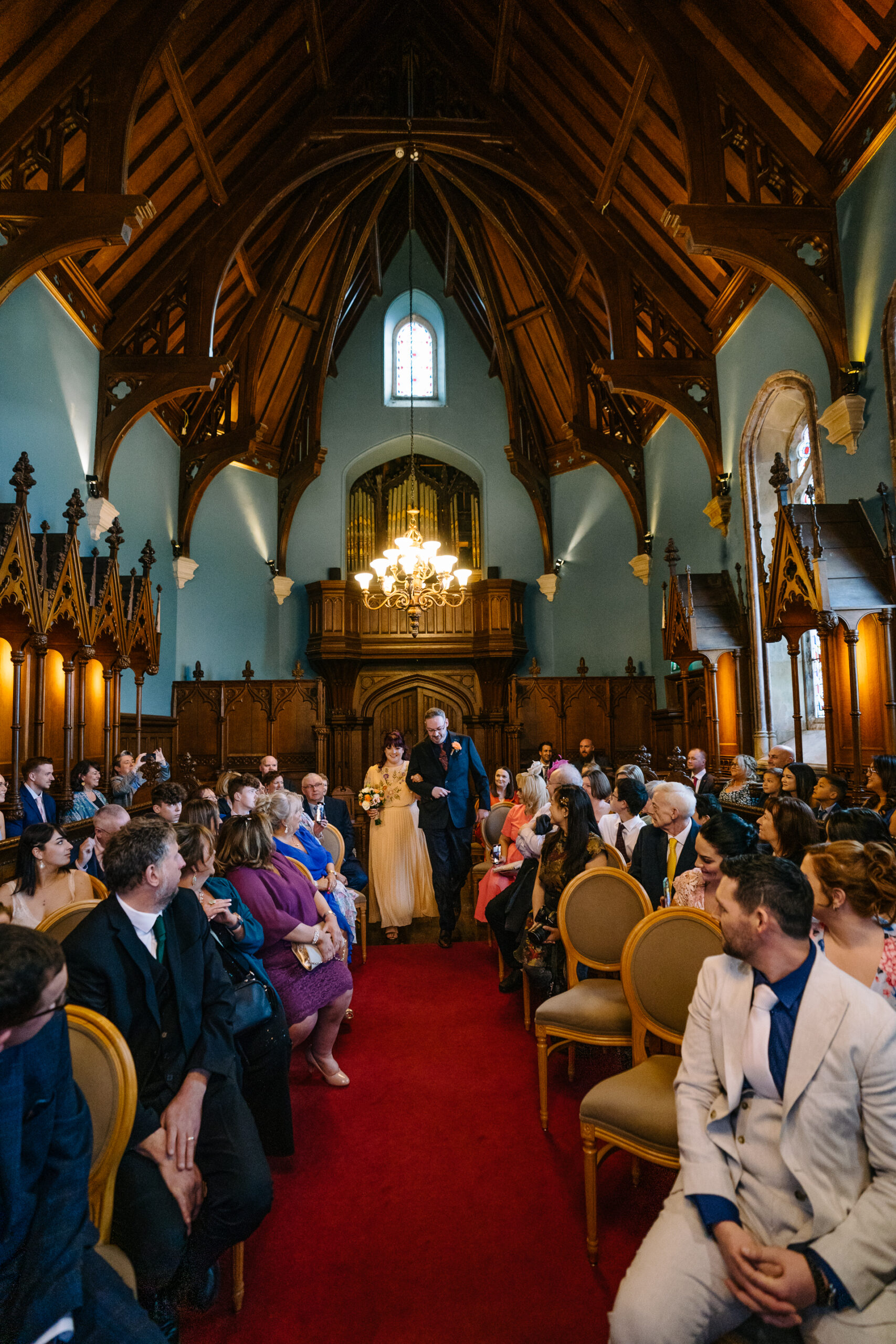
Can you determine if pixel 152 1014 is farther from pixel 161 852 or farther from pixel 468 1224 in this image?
pixel 468 1224

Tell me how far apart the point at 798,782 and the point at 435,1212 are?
11.5 ft

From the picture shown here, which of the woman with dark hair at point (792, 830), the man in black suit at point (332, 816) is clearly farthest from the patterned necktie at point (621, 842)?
the man in black suit at point (332, 816)

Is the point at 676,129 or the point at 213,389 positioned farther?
the point at 213,389

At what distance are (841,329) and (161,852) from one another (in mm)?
6422

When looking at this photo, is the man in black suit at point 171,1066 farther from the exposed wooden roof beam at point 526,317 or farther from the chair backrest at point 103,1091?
the exposed wooden roof beam at point 526,317

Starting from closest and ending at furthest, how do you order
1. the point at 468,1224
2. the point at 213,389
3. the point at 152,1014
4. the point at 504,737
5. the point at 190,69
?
the point at 152,1014 → the point at 468,1224 → the point at 190,69 → the point at 213,389 → the point at 504,737

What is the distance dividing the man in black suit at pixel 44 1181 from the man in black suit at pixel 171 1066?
1.36ft

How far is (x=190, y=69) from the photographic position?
7.30 m

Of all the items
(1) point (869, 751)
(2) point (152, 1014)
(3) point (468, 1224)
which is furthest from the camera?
(1) point (869, 751)

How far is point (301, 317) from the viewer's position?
11617mm

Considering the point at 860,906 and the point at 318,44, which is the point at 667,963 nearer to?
the point at 860,906

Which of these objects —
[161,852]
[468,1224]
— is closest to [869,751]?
[468,1224]

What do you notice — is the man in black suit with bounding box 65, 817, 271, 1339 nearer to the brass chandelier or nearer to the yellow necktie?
the yellow necktie

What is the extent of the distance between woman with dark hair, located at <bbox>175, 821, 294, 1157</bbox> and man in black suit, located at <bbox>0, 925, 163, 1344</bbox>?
3.54 ft
